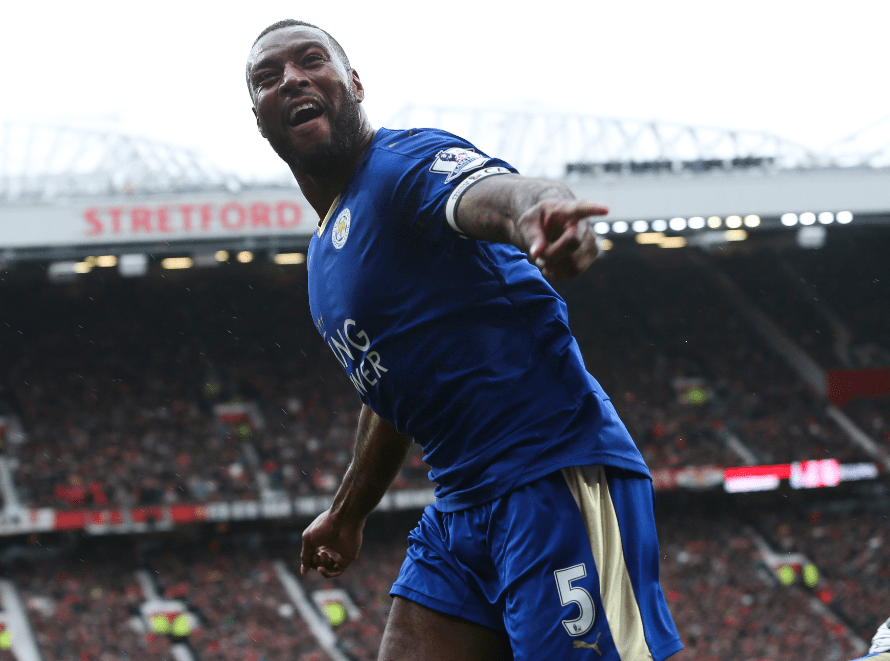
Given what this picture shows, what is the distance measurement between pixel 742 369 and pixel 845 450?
2826mm

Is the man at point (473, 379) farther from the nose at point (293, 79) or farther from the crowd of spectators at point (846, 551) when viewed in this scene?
the crowd of spectators at point (846, 551)

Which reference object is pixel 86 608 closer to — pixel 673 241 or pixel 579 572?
pixel 673 241

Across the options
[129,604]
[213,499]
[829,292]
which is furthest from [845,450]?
[129,604]

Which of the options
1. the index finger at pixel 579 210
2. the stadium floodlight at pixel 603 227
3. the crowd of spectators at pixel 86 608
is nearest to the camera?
the index finger at pixel 579 210

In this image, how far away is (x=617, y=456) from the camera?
2.08 m

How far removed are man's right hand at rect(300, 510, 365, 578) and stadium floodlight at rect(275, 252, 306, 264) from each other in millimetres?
18406

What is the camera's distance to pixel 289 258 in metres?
21.5

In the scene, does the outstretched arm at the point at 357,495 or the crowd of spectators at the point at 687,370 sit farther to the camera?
the crowd of spectators at the point at 687,370

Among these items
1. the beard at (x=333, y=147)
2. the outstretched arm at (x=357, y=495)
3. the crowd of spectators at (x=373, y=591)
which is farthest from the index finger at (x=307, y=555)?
the crowd of spectators at (x=373, y=591)

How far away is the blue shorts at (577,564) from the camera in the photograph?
75.7 inches

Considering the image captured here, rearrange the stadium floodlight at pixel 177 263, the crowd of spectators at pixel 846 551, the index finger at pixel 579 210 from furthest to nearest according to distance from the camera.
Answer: the stadium floodlight at pixel 177 263 < the crowd of spectators at pixel 846 551 < the index finger at pixel 579 210

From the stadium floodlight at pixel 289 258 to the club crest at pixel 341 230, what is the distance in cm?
1897

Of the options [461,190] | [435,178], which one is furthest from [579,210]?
[435,178]

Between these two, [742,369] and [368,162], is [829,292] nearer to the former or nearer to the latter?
[742,369]
